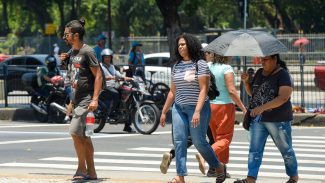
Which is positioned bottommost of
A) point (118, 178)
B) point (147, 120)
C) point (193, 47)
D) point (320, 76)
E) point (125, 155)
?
point (125, 155)

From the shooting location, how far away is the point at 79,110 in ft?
34.2

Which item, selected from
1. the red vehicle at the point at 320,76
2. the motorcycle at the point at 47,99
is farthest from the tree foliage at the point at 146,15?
the motorcycle at the point at 47,99

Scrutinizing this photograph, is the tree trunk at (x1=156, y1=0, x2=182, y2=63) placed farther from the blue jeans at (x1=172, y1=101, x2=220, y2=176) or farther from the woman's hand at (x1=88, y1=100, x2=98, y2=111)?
the blue jeans at (x1=172, y1=101, x2=220, y2=176)

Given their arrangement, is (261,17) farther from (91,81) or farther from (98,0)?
(91,81)

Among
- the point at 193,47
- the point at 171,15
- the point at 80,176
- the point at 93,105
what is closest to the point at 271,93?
the point at 193,47

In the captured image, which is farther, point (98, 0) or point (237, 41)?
point (98, 0)

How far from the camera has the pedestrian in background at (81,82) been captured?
10391 millimetres

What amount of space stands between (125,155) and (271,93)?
5015 mm

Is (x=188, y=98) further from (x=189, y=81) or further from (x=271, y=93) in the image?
(x=271, y=93)

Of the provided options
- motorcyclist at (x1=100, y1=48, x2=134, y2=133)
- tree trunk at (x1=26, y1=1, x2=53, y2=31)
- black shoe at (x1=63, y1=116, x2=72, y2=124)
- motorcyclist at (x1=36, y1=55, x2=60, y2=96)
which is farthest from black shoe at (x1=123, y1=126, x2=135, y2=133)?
tree trunk at (x1=26, y1=1, x2=53, y2=31)

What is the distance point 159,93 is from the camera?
23641mm

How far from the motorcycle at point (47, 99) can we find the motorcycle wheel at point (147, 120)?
2673 millimetres

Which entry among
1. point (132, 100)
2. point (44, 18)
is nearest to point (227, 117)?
point (132, 100)

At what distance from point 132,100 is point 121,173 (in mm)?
6735
